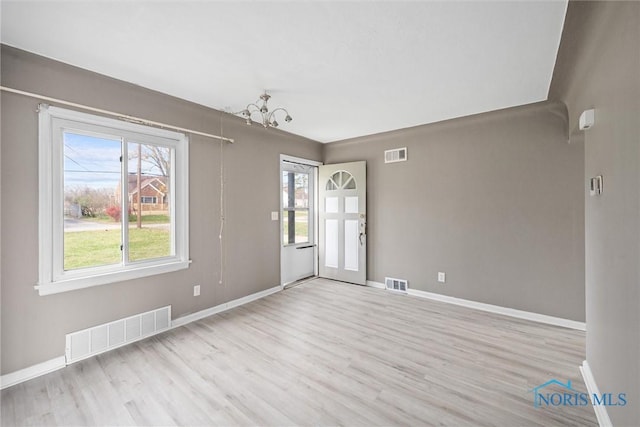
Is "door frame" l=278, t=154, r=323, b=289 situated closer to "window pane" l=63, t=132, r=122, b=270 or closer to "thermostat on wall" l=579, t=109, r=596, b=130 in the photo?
"window pane" l=63, t=132, r=122, b=270

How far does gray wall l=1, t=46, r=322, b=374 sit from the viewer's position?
204 centimetres

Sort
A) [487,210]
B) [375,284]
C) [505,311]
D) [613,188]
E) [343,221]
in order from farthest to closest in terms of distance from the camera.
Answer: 1. [343,221]
2. [375,284]
3. [487,210]
4. [505,311]
5. [613,188]

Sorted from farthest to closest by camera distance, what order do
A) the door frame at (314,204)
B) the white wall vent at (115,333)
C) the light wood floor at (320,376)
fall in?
the door frame at (314,204), the white wall vent at (115,333), the light wood floor at (320,376)

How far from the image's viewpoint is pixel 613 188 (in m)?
1.43

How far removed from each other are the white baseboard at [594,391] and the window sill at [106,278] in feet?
11.8

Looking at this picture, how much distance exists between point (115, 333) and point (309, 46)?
3.06 meters

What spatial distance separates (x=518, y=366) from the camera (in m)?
2.26

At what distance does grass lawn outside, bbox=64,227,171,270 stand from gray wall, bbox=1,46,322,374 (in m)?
0.24

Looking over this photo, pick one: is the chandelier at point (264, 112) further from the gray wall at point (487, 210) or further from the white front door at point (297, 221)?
the gray wall at point (487, 210)

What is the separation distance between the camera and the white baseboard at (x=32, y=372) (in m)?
2.00

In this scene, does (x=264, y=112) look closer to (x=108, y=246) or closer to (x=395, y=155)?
(x=108, y=246)

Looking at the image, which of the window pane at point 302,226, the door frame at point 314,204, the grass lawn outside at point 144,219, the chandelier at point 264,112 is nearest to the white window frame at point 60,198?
the grass lawn outside at point 144,219

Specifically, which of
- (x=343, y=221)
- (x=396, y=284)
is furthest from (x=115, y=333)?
(x=396, y=284)

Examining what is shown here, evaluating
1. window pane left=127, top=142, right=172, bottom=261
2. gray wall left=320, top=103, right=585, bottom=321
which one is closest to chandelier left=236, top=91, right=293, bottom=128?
window pane left=127, top=142, right=172, bottom=261
